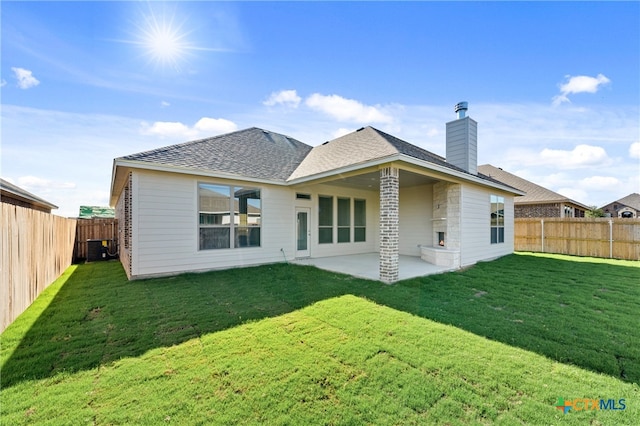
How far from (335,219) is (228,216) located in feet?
14.8

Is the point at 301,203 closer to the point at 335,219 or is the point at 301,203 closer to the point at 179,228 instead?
the point at 335,219

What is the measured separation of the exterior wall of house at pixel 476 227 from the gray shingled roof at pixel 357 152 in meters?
1.22

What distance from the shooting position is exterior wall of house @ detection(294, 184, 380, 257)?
33.7 feet

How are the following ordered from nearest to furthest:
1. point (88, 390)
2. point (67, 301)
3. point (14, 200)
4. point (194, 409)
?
1. point (194, 409)
2. point (88, 390)
3. point (67, 301)
4. point (14, 200)

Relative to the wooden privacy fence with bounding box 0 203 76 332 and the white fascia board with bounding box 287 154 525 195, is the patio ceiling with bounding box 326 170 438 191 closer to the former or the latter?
the white fascia board with bounding box 287 154 525 195

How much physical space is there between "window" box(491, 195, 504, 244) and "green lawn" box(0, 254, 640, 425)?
17.0 ft

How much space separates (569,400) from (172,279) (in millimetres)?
7475

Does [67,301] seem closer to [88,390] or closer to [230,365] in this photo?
[88,390]

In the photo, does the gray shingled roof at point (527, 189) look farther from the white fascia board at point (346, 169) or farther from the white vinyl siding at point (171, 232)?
the white vinyl siding at point (171, 232)

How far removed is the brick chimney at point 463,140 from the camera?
32.0 ft

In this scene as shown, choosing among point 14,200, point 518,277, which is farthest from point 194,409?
point 14,200

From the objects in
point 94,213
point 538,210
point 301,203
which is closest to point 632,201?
point 538,210

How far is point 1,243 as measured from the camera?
3.70 m

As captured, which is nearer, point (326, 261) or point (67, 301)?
point (67, 301)
